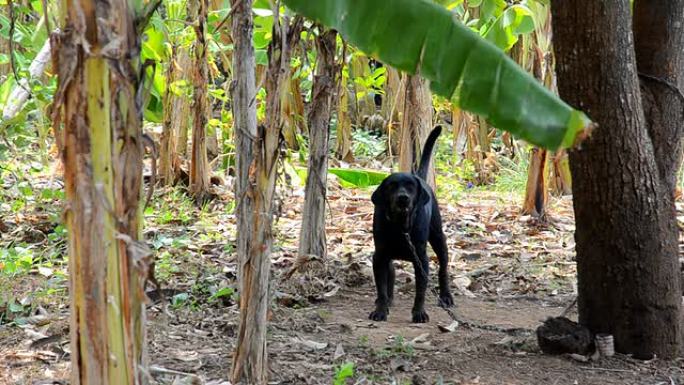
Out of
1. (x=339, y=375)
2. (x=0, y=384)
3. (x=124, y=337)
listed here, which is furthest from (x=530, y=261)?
(x=124, y=337)

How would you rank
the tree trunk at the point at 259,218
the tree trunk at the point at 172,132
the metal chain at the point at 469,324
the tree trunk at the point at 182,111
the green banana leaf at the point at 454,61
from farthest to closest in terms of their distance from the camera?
1. the tree trunk at the point at 182,111
2. the tree trunk at the point at 172,132
3. the metal chain at the point at 469,324
4. the tree trunk at the point at 259,218
5. the green banana leaf at the point at 454,61

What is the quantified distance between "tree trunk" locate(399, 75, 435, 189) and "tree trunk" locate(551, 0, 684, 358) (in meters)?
3.46

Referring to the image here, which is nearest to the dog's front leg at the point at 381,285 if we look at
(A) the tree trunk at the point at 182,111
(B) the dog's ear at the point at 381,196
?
(B) the dog's ear at the point at 381,196

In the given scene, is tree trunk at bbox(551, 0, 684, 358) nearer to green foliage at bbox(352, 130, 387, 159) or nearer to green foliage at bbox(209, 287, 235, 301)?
green foliage at bbox(209, 287, 235, 301)

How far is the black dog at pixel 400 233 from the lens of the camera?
21.3ft

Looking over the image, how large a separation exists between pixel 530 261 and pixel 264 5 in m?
3.49

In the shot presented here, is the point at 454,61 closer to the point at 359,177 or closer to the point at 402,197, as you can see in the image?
the point at 402,197

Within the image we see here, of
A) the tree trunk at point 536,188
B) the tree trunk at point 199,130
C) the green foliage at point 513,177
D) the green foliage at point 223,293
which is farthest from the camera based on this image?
the green foliage at point 513,177

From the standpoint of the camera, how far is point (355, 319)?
21.1 ft

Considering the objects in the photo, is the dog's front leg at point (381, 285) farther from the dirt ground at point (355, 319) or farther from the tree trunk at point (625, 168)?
the tree trunk at point (625, 168)

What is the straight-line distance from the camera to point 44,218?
8.75 meters

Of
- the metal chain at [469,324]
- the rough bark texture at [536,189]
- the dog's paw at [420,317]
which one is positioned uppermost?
the rough bark texture at [536,189]

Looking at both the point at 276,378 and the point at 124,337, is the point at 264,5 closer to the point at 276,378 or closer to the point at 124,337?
the point at 276,378

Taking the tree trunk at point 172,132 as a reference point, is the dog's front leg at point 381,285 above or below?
below
